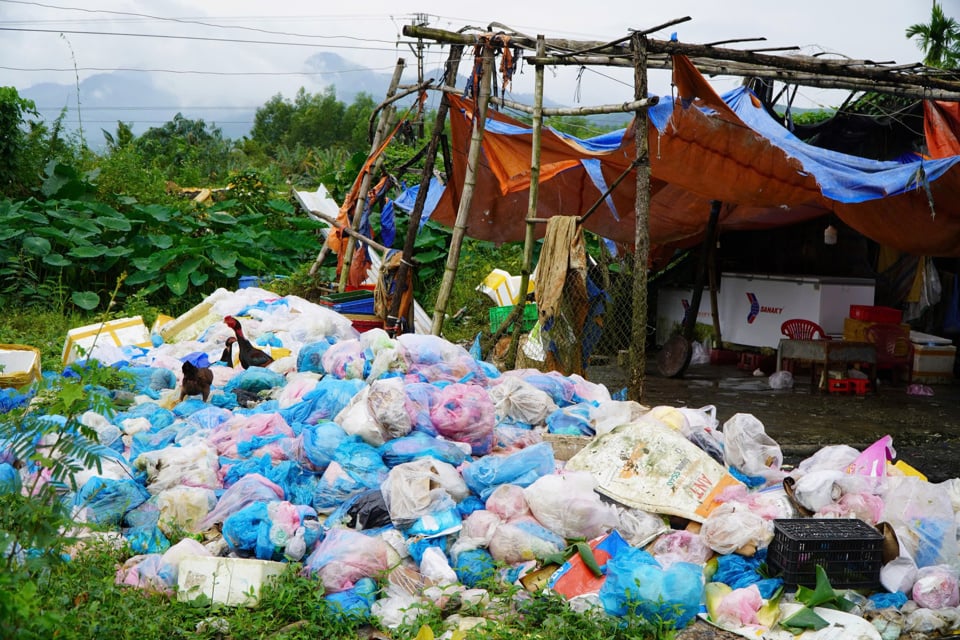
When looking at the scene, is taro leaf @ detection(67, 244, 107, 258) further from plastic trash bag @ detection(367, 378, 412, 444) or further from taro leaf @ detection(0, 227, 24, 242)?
plastic trash bag @ detection(367, 378, 412, 444)

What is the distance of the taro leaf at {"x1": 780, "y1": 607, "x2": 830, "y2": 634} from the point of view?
3.45 metres

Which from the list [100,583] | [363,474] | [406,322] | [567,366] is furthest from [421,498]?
[406,322]

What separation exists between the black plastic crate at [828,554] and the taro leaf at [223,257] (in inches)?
367

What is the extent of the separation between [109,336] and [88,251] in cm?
379

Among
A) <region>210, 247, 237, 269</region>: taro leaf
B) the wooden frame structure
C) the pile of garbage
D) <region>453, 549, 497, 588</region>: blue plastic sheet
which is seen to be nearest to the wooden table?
the wooden frame structure

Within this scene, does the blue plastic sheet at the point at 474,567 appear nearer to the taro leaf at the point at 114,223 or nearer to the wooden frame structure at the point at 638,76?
the wooden frame structure at the point at 638,76

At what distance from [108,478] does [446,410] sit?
1.83m

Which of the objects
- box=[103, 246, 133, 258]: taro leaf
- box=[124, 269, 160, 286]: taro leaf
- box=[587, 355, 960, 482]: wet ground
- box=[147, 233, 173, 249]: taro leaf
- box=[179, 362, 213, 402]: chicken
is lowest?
box=[587, 355, 960, 482]: wet ground

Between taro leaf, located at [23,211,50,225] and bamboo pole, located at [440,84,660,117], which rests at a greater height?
bamboo pole, located at [440,84,660,117]

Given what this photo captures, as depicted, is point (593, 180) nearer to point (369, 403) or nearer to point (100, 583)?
point (369, 403)

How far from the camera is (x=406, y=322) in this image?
8.81 m

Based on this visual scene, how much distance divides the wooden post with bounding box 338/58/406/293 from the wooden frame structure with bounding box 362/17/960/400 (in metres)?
1.39

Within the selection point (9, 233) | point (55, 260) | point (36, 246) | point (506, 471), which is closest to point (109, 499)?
point (506, 471)

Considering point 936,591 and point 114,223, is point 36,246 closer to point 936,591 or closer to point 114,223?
point 114,223
